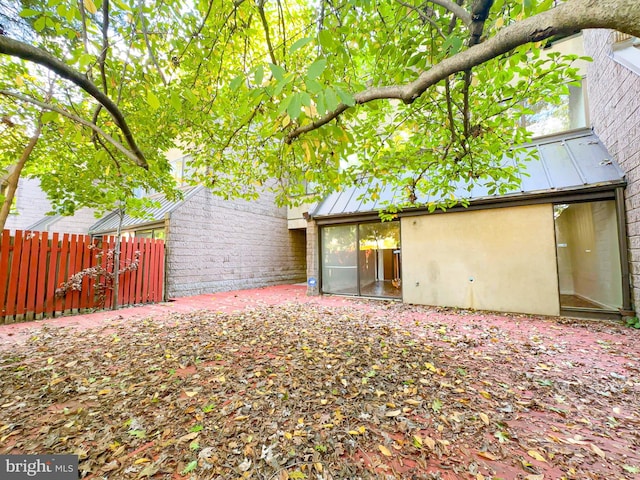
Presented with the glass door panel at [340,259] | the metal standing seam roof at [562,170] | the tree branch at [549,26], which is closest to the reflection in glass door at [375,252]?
the glass door panel at [340,259]

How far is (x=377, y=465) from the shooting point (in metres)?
1.66

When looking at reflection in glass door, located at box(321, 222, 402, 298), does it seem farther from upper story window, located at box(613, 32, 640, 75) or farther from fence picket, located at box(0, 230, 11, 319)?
fence picket, located at box(0, 230, 11, 319)

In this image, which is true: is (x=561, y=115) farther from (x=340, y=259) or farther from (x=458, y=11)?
(x=458, y=11)

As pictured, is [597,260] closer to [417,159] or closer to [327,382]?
[417,159]

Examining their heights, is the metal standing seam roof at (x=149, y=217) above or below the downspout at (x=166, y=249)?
above

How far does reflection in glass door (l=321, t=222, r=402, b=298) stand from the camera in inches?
318

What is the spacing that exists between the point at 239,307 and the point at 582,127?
10420 mm

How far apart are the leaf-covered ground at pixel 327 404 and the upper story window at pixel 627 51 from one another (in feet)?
16.0

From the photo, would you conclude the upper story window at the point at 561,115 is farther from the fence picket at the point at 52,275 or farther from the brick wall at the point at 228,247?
the fence picket at the point at 52,275

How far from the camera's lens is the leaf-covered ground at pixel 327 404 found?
1688mm

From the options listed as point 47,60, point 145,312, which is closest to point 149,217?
point 145,312

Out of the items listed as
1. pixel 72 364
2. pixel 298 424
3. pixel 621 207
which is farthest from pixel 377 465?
pixel 621 207

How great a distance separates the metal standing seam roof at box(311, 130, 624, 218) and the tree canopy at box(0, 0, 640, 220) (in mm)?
1439

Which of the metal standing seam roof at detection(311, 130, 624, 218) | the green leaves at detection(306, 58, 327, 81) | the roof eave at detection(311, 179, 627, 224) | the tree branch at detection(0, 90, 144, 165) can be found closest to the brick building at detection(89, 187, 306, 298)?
the tree branch at detection(0, 90, 144, 165)
